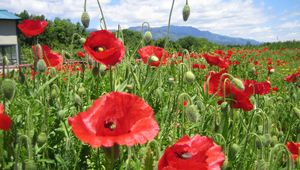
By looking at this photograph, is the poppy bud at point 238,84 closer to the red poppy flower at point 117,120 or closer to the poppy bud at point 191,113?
the poppy bud at point 191,113

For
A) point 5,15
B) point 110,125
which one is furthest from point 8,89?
point 5,15

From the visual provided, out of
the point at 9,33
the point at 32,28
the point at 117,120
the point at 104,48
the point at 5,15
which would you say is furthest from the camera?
the point at 5,15

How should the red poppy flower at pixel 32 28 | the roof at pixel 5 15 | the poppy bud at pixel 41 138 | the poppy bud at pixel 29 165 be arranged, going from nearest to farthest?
1. the poppy bud at pixel 29 165
2. the poppy bud at pixel 41 138
3. the red poppy flower at pixel 32 28
4. the roof at pixel 5 15

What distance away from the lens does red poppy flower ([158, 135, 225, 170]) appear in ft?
3.32

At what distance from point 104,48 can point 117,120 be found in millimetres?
699

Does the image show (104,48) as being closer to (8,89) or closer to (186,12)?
(8,89)

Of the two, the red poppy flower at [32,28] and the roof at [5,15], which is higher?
the roof at [5,15]

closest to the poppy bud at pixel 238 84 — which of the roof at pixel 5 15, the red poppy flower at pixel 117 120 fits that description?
the red poppy flower at pixel 117 120

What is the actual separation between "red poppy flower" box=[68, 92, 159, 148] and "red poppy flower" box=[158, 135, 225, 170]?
0.33 ft

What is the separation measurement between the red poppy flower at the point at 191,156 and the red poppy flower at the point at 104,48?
1.91 feet

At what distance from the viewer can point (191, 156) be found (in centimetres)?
106

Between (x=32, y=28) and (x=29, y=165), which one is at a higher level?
(x=32, y=28)

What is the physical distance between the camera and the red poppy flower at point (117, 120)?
93 centimetres

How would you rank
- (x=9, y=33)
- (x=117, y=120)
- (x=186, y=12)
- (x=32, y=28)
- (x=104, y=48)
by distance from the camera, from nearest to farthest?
1. (x=117, y=120)
2. (x=104, y=48)
3. (x=186, y=12)
4. (x=32, y=28)
5. (x=9, y=33)
